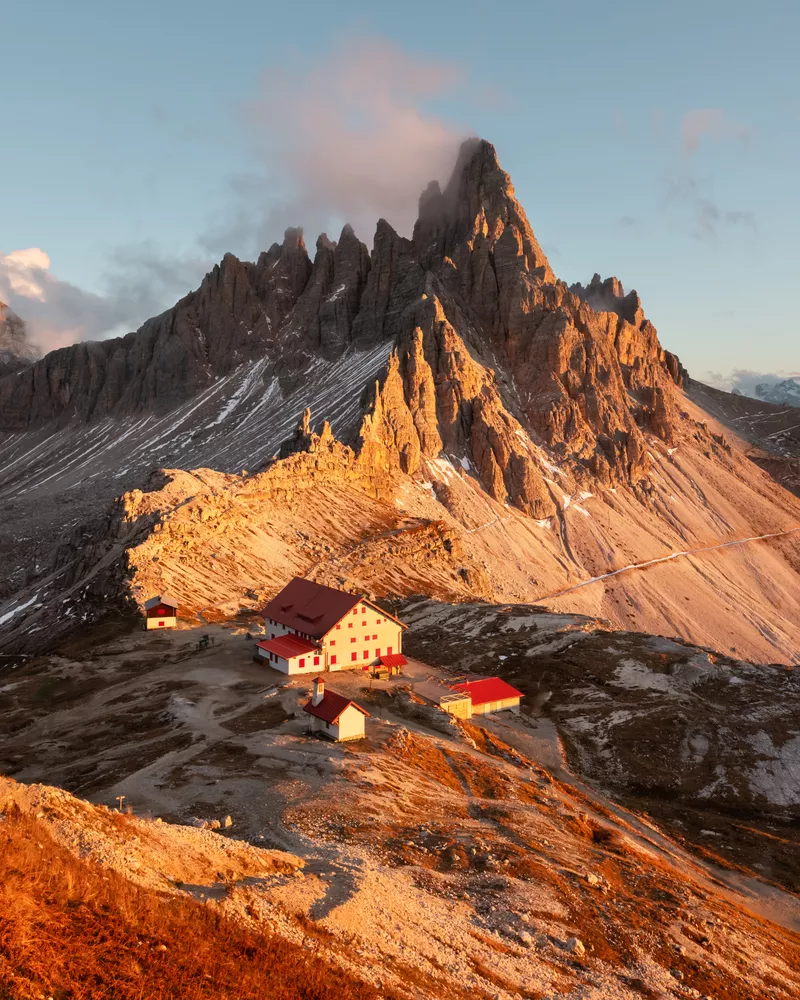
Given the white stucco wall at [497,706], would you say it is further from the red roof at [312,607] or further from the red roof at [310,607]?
the red roof at [310,607]

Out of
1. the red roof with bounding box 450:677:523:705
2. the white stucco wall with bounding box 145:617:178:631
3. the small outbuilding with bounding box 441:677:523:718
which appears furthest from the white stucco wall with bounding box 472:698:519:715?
the white stucco wall with bounding box 145:617:178:631

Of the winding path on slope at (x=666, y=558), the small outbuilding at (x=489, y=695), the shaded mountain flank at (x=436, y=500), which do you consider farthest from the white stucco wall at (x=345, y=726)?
the winding path on slope at (x=666, y=558)

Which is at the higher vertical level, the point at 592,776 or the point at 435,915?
the point at 435,915

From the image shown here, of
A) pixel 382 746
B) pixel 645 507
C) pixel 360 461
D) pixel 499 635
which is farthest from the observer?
pixel 645 507

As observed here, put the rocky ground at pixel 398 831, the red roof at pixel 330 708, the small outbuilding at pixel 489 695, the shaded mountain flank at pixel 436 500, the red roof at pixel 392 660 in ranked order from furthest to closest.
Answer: the shaded mountain flank at pixel 436 500
the red roof at pixel 392 660
the small outbuilding at pixel 489 695
the red roof at pixel 330 708
the rocky ground at pixel 398 831

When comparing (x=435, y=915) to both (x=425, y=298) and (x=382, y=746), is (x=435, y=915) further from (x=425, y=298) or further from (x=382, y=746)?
(x=425, y=298)

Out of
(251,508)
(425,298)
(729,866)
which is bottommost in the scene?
(729,866)

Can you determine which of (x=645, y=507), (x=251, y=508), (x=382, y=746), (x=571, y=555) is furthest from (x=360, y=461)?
(x=382, y=746)
